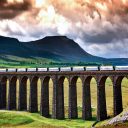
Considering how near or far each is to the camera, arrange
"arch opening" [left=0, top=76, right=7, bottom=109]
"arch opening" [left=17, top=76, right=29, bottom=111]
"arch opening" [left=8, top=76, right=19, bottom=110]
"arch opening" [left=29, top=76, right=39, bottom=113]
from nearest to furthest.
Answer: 1. "arch opening" [left=29, top=76, right=39, bottom=113]
2. "arch opening" [left=17, top=76, right=29, bottom=111]
3. "arch opening" [left=8, top=76, right=19, bottom=110]
4. "arch opening" [left=0, top=76, right=7, bottom=109]

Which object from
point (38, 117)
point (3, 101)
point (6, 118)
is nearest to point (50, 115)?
point (38, 117)

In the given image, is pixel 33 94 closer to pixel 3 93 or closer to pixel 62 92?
pixel 62 92

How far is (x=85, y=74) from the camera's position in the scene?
8844 centimetres

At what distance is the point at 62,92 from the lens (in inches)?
3799

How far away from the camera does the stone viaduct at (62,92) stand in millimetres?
81438

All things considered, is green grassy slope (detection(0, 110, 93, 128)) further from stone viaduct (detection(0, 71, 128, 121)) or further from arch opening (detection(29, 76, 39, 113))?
arch opening (detection(29, 76, 39, 113))

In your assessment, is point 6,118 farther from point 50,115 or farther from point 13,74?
point 13,74

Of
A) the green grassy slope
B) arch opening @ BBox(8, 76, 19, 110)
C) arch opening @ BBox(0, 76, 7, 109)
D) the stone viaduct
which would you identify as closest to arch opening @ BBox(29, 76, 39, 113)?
the stone viaduct

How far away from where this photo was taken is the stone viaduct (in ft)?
267

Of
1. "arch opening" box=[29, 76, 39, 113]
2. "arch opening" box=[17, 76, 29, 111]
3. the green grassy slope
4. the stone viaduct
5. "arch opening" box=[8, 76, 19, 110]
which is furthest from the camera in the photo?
"arch opening" box=[8, 76, 19, 110]

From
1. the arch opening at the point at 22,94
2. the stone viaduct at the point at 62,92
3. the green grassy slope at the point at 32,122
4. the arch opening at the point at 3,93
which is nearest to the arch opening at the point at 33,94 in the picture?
the stone viaduct at the point at 62,92

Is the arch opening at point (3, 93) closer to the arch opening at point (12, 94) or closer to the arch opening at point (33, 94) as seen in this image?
the arch opening at point (12, 94)

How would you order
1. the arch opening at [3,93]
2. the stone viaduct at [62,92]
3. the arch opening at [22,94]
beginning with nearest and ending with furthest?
the stone viaduct at [62,92] → the arch opening at [22,94] → the arch opening at [3,93]

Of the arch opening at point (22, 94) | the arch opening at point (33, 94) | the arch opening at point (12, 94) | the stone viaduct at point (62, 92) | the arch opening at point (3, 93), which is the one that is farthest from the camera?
the arch opening at point (3, 93)
